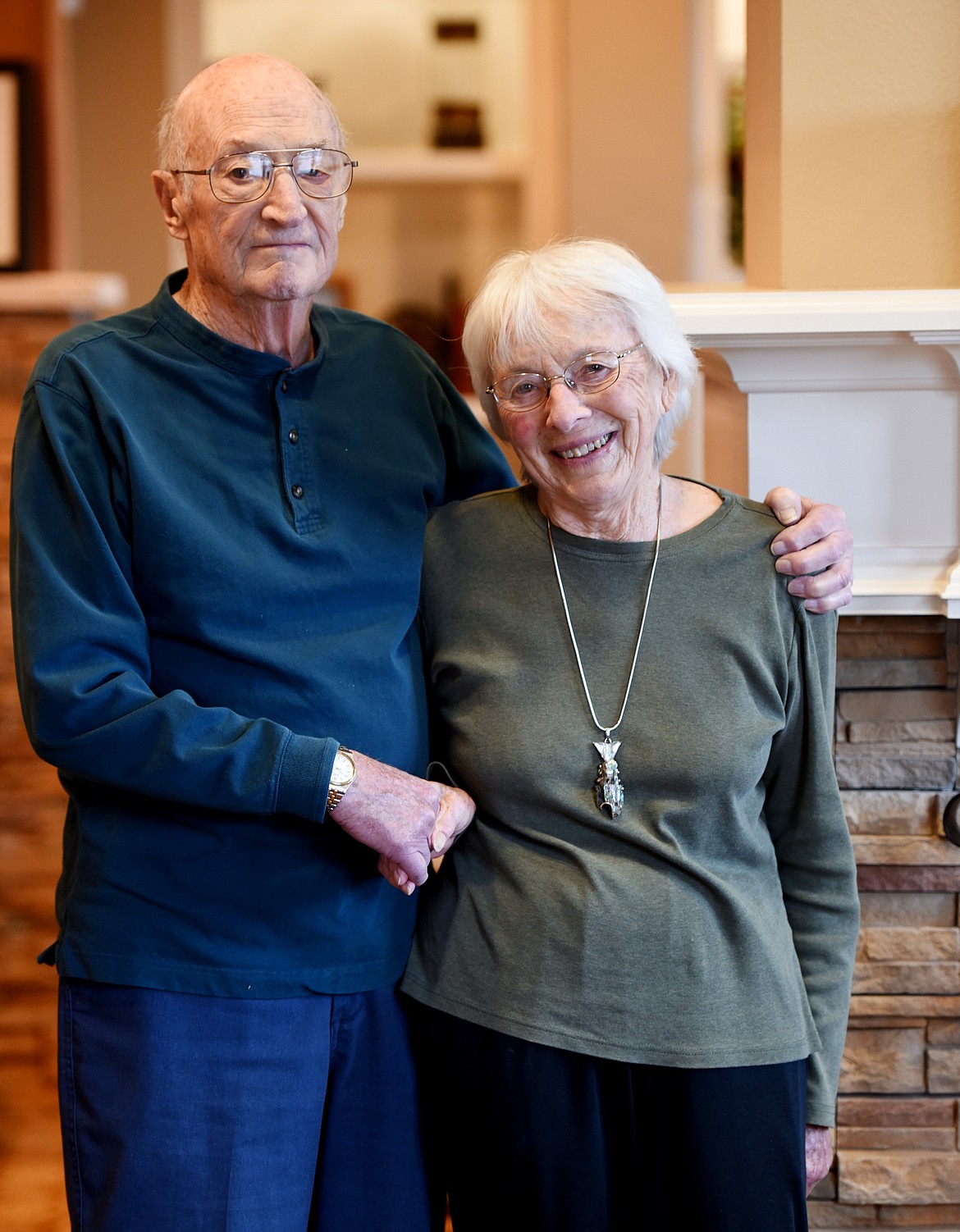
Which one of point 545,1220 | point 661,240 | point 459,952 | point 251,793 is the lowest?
point 545,1220

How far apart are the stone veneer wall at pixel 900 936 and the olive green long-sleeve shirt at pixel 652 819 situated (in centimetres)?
27

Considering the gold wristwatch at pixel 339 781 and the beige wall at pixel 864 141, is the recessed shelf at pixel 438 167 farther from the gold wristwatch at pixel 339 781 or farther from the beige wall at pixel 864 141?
the gold wristwatch at pixel 339 781

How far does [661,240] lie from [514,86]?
135cm

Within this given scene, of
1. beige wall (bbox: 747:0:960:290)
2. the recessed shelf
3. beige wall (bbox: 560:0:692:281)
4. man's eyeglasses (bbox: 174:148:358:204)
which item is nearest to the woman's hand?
beige wall (bbox: 747:0:960:290)

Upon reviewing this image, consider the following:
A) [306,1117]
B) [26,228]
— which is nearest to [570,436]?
[306,1117]

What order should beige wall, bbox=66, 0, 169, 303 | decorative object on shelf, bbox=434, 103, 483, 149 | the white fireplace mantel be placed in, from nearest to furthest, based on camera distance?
the white fireplace mantel
beige wall, bbox=66, 0, 169, 303
decorative object on shelf, bbox=434, 103, 483, 149

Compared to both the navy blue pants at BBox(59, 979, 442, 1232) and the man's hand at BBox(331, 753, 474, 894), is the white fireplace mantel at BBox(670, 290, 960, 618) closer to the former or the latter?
→ the man's hand at BBox(331, 753, 474, 894)

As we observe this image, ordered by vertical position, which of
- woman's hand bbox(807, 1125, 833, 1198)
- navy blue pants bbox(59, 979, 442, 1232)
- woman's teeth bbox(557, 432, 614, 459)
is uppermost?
woman's teeth bbox(557, 432, 614, 459)

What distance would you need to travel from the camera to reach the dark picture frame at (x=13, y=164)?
325 cm

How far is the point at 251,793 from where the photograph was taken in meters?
1.28

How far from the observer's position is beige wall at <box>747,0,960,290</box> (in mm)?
1665

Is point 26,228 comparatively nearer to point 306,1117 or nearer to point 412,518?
point 412,518

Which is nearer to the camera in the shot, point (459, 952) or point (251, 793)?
point (251, 793)

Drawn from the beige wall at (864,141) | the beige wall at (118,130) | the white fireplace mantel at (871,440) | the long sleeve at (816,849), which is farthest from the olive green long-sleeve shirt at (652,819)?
the beige wall at (118,130)
